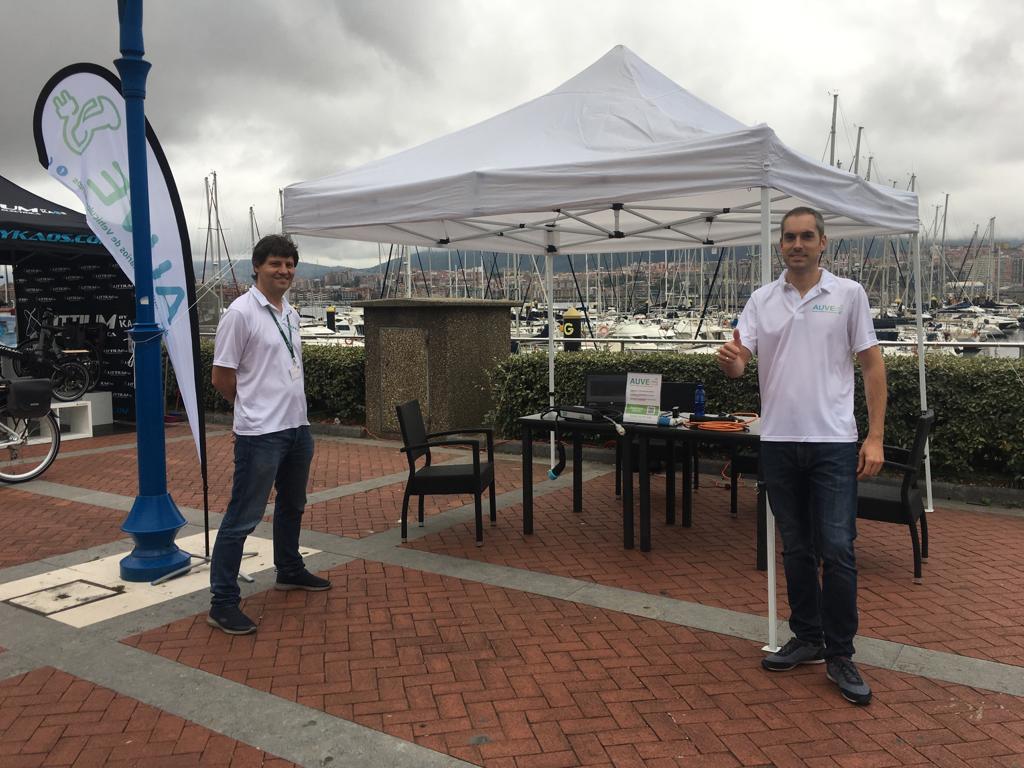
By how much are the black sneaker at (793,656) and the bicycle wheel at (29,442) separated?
7.18m

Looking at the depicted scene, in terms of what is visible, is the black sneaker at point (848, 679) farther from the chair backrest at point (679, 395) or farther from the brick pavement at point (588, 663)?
the chair backrest at point (679, 395)

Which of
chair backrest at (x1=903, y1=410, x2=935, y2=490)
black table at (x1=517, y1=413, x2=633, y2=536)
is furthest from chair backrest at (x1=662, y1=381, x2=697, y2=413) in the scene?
chair backrest at (x1=903, y1=410, x2=935, y2=490)

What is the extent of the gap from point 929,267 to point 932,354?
4403 centimetres

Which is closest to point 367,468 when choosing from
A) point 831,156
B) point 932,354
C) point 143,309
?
point 143,309

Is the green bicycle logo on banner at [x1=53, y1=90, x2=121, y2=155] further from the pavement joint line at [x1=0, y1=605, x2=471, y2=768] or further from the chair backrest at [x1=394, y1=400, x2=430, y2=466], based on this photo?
the pavement joint line at [x1=0, y1=605, x2=471, y2=768]

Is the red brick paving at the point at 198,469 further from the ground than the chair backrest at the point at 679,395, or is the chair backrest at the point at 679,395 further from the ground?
the chair backrest at the point at 679,395

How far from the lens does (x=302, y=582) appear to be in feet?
15.5

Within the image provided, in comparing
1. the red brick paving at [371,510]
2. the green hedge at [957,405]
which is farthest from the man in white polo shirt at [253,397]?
the green hedge at [957,405]

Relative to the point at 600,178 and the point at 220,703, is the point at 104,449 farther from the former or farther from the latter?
the point at 600,178

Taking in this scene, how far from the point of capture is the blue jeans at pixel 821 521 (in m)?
3.37

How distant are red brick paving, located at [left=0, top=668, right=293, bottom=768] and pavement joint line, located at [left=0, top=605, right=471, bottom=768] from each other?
0.06m

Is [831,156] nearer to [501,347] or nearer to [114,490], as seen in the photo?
[501,347]

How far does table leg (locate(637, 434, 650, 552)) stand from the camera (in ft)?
17.4

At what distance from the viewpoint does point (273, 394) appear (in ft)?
13.6
